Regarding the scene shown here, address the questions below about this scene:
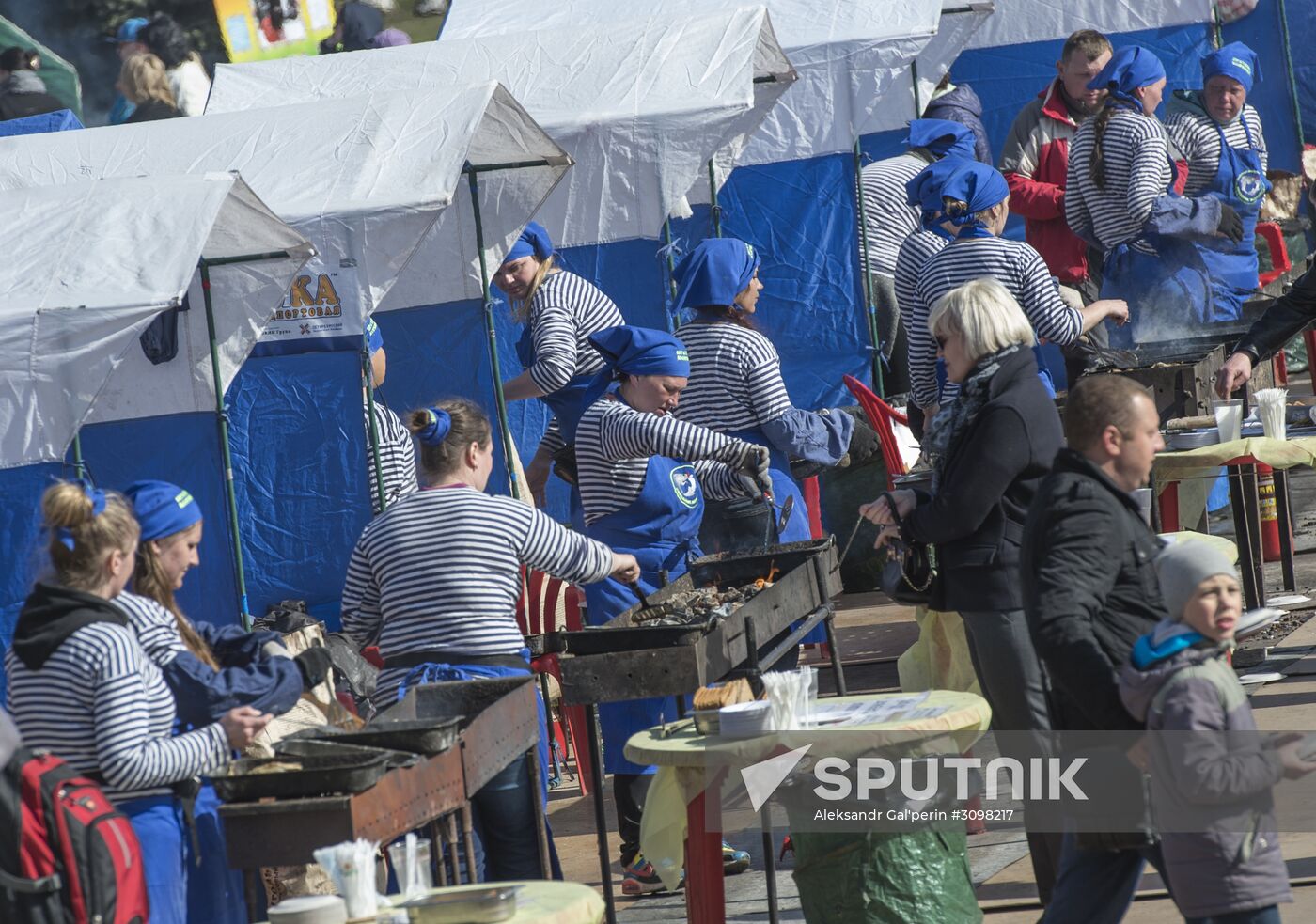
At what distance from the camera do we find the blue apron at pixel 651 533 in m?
6.67

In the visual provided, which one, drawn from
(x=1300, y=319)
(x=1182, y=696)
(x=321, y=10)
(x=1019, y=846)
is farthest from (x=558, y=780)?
(x=321, y=10)

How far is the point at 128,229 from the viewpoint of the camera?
7633mm

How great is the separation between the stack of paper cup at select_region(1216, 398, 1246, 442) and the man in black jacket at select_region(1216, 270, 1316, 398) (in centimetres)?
5

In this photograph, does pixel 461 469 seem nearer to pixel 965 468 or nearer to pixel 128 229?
pixel 965 468

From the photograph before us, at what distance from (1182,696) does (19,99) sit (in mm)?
11498

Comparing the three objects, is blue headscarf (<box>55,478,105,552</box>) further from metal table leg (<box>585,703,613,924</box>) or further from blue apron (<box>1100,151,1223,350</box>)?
blue apron (<box>1100,151,1223,350</box>)

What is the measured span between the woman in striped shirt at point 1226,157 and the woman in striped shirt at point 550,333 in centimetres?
318

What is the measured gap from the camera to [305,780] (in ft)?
14.0

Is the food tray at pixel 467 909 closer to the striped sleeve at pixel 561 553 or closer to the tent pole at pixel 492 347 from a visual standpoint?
the striped sleeve at pixel 561 553

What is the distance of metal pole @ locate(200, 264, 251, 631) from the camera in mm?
7672

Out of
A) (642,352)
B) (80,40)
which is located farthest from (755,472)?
(80,40)

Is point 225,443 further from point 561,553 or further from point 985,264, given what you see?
point 985,264

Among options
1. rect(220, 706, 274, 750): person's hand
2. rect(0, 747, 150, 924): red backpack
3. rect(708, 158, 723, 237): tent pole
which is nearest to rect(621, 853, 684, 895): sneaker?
rect(220, 706, 274, 750): person's hand

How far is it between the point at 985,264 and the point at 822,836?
3.14 meters
